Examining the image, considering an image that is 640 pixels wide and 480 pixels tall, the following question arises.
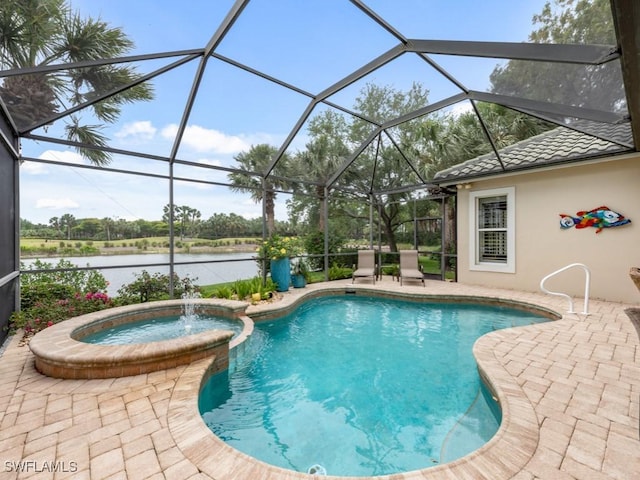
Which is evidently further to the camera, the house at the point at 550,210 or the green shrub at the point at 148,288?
the house at the point at 550,210

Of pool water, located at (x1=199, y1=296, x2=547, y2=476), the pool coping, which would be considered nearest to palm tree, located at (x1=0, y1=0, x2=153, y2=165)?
the pool coping

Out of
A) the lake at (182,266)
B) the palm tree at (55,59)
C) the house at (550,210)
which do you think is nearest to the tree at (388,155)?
the house at (550,210)

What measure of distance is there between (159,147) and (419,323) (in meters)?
7.05

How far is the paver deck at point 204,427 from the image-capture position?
1750 millimetres

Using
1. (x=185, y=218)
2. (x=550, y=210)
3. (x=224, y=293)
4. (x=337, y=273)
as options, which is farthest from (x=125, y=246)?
(x=550, y=210)

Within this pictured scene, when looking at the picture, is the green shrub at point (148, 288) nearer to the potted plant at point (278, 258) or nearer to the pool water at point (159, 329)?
the pool water at point (159, 329)

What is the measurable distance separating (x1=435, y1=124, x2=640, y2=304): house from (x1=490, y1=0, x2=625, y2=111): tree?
6.63 ft

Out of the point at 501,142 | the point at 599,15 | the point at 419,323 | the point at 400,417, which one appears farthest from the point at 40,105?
the point at 501,142

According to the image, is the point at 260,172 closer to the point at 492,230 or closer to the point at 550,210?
the point at 492,230

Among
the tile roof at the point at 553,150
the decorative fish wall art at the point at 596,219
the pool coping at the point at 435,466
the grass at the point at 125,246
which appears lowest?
the pool coping at the point at 435,466

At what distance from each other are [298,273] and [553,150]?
25.2 ft

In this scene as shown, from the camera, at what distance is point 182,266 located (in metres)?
6.79

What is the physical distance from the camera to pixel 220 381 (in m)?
3.48

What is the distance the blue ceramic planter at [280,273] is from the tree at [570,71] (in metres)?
6.25
